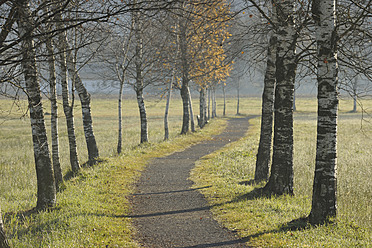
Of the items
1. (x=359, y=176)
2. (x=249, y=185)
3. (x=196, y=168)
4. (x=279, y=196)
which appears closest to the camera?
(x=279, y=196)

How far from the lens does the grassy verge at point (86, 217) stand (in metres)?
6.27

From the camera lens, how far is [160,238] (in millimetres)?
6527

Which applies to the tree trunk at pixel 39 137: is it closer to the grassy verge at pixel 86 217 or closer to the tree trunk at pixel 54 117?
the grassy verge at pixel 86 217

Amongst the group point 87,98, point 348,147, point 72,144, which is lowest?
point 348,147

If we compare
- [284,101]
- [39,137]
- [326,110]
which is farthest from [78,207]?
[326,110]

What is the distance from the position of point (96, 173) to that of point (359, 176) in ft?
30.7

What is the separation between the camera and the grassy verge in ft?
20.6

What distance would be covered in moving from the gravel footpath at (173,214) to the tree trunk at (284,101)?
212cm

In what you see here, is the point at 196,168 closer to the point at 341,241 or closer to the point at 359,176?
the point at 359,176

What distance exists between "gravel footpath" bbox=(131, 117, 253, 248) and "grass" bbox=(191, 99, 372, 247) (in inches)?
14.4

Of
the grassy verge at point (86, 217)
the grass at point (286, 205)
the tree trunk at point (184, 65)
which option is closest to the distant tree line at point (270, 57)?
the grass at point (286, 205)

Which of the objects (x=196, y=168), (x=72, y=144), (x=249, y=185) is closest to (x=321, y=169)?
(x=249, y=185)

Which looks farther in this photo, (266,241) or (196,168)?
(196,168)

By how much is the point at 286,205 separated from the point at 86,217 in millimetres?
4641
